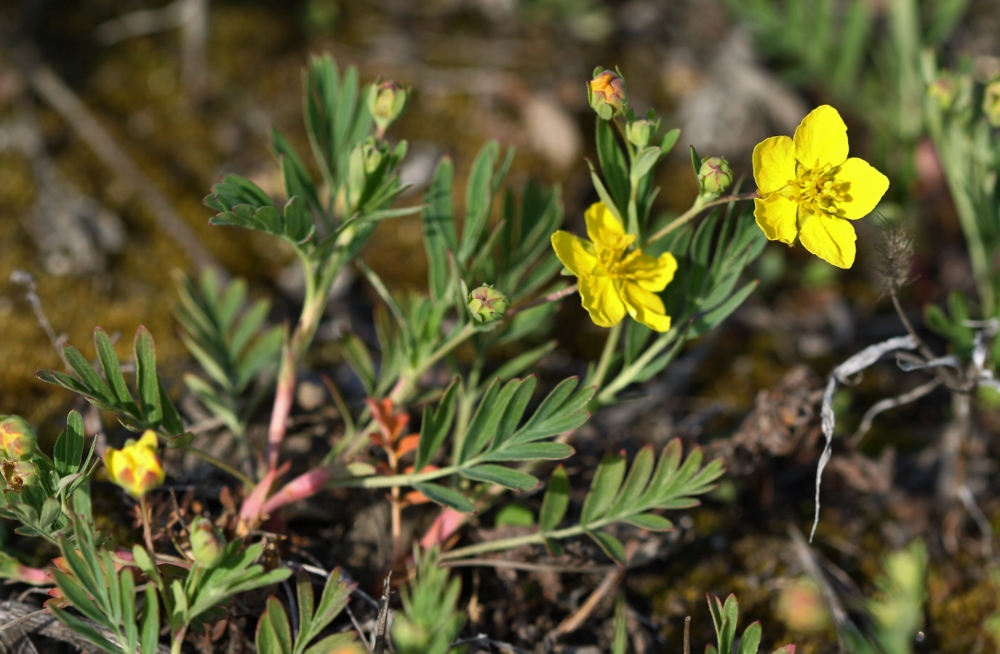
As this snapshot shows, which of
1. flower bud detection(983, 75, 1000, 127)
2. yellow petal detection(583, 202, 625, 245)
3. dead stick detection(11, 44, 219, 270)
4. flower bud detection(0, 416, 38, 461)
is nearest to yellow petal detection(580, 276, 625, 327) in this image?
yellow petal detection(583, 202, 625, 245)

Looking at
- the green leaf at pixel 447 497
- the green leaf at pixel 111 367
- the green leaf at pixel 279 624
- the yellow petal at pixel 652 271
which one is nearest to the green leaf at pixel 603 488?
the green leaf at pixel 447 497

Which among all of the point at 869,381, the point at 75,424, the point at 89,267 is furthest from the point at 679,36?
the point at 75,424

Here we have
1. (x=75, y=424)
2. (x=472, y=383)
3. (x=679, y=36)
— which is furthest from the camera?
(x=679, y=36)

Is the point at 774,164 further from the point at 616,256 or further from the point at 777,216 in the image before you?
the point at 616,256

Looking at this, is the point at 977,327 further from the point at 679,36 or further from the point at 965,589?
the point at 679,36

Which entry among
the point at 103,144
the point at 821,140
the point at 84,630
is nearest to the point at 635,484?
the point at 821,140
